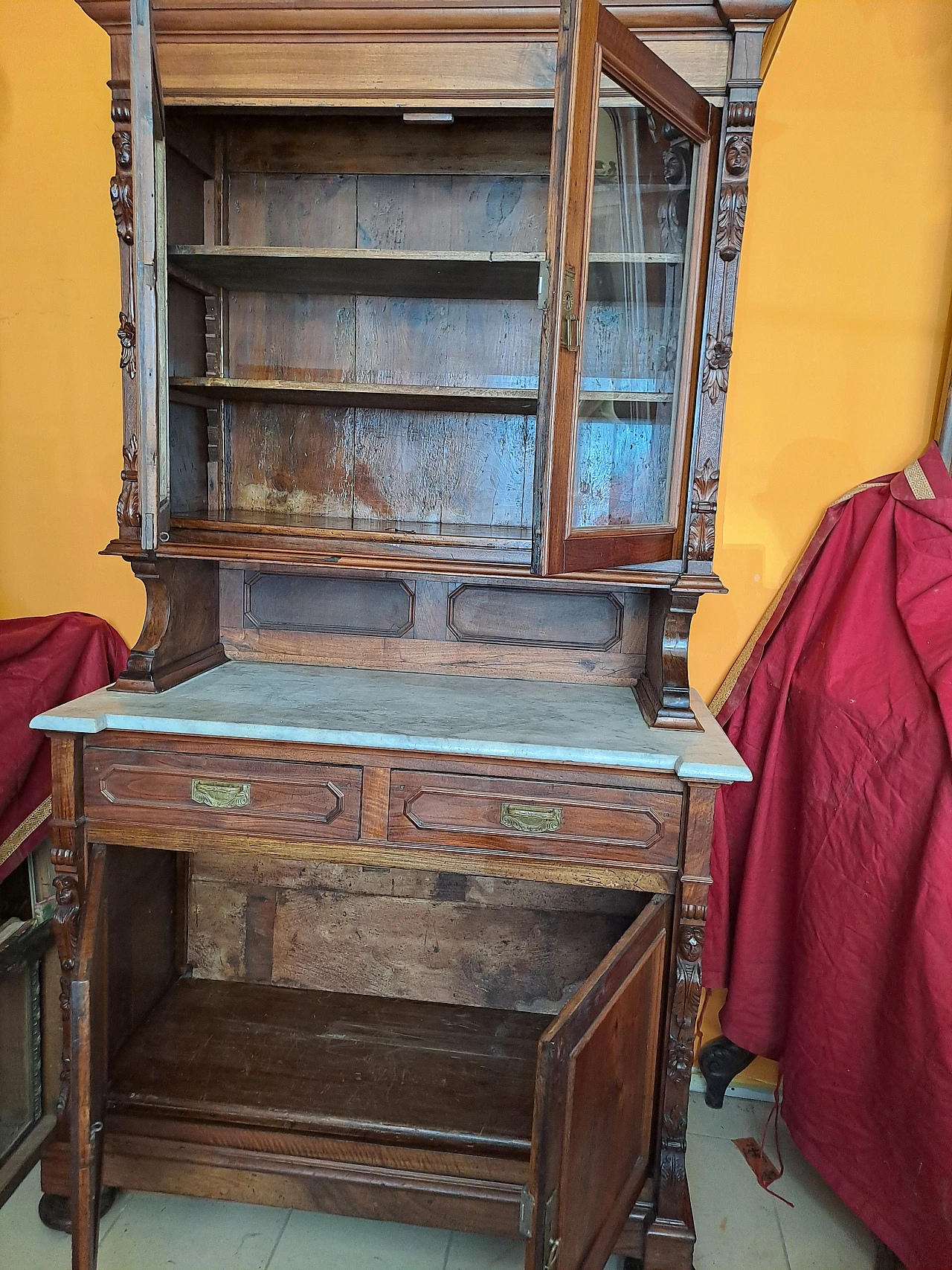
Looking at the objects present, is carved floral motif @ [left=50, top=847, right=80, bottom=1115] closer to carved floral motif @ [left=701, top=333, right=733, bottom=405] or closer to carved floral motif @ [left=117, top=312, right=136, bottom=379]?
carved floral motif @ [left=117, top=312, right=136, bottom=379]

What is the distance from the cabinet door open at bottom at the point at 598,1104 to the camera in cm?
112

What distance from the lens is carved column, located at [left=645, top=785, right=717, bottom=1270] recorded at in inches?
58.8

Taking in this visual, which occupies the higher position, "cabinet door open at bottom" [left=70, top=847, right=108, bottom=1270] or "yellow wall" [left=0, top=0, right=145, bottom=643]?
"yellow wall" [left=0, top=0, right=145, bottom=643]

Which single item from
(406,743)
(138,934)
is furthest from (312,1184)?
(406,743)

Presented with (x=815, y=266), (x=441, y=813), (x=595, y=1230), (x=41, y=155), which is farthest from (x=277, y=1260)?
(x=41, y=155)

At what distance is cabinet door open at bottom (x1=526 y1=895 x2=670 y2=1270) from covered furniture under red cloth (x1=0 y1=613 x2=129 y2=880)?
1.31 meters

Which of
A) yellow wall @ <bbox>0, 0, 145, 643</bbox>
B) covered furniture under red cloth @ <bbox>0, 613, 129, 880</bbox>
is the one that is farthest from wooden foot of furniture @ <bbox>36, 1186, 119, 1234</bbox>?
yellow wall @ <bbox>0, 0, 145, 643</bbox>

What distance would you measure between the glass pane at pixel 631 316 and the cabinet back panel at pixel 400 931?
991mm

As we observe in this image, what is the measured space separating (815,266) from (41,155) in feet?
6.19

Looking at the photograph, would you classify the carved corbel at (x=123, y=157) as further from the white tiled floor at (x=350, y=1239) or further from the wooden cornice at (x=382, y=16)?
the white tiled floor at (x=350, y=1239)

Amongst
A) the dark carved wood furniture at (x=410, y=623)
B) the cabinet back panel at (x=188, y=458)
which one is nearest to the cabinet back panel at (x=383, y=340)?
the dark carved wood furniture at (x=410, y=623)

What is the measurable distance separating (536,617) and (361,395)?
636mm

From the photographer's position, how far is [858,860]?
173cm

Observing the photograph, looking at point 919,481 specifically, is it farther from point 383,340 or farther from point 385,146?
point 385,146
